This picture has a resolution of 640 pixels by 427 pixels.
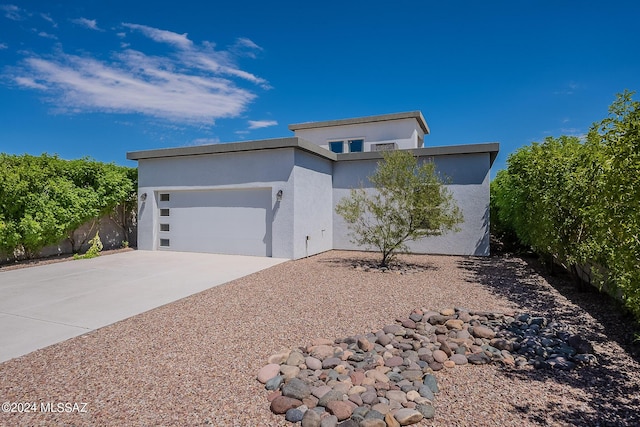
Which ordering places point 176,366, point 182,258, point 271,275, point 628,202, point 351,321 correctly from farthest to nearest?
point 182,258, point 271,275, point 351,321, point 176,366, point 628,202

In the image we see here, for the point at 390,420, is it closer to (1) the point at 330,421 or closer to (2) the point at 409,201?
(1) the point at 330,421

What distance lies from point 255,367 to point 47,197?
11.3 m

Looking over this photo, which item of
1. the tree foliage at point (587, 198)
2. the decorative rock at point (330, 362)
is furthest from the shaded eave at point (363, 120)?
the decorative rock at point (330, 362)

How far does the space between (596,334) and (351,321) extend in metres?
3.60

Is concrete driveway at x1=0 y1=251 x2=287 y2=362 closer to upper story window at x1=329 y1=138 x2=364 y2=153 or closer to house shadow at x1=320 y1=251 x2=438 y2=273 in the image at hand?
house shadow at x1=320 y1=251 x2=438 y2=273

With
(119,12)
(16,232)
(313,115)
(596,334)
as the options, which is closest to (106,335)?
(596,334)

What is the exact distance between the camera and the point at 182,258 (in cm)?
1147

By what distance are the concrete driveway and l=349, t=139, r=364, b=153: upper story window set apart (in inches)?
354

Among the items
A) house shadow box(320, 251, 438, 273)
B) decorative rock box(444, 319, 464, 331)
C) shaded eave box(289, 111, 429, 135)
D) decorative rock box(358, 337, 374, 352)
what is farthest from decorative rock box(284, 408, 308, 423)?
shaded eave box(289, 111, 429, 135)

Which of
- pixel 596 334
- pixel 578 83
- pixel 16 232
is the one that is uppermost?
pixel 578 83

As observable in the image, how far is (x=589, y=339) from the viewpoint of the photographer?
4.65 m

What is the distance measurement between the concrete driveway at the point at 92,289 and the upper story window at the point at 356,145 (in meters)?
8.99

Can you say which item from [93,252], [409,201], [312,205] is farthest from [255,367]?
[93,252]

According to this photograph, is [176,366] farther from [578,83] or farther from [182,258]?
[578,83]
